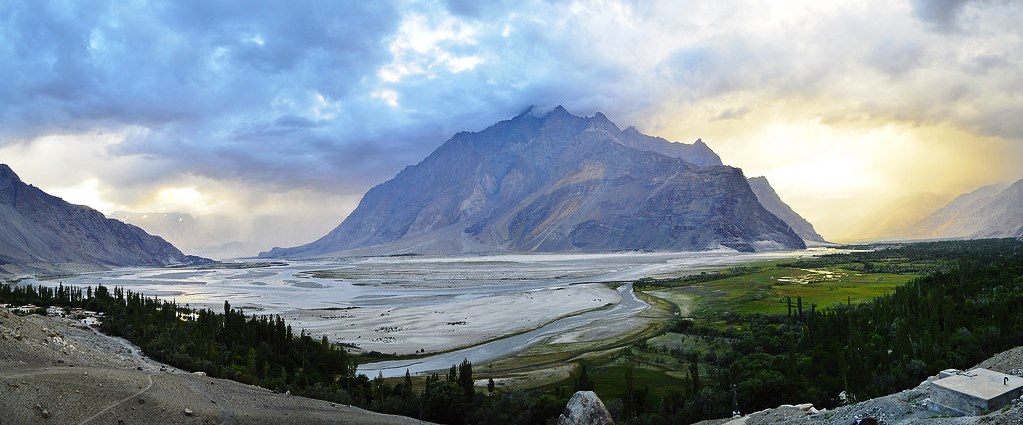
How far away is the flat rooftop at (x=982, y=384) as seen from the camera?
50.2ft

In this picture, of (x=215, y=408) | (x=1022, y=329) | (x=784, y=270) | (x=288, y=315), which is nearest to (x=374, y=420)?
(x=215, y=408)

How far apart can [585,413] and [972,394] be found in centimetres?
1286

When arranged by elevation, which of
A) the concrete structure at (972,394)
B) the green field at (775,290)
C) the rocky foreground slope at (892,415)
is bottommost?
the green field at (775,290)

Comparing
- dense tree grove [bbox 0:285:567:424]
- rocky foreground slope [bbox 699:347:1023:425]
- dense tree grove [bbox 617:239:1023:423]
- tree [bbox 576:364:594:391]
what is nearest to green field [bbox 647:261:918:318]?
dense tree grove [bbox 617:239:1023:423]

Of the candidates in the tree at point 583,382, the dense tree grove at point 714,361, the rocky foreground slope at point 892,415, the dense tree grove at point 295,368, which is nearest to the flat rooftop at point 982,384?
the rocky foreground slope at point 892,415

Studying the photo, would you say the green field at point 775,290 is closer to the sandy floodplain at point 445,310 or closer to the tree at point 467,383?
the sandy floodplain at point 445,310

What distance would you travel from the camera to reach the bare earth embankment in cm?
1750

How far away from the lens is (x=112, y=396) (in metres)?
18.8

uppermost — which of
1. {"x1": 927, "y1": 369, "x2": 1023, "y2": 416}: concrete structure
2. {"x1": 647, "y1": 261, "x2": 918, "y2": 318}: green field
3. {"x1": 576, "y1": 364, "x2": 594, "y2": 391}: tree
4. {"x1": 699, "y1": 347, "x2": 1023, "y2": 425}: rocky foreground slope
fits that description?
{"x1": 927, "y1": 369, "x2": 1023, "y2": 416}: concrete structure

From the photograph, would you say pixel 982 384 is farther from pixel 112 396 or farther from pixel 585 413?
pixel 112 396

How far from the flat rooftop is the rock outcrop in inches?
460

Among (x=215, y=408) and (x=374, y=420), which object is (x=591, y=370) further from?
(x=215, y=408)

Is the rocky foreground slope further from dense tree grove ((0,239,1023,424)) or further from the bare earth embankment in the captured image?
the bare earth embankment

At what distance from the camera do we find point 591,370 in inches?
1478
